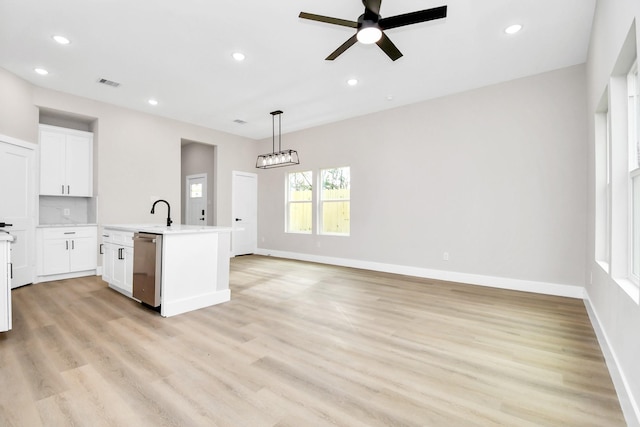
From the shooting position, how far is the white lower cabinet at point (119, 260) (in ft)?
12.2

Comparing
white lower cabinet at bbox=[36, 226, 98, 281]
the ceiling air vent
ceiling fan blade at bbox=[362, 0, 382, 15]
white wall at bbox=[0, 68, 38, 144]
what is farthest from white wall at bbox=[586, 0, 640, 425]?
white lower cabinet at bbox=[36, 226, 98, 281]

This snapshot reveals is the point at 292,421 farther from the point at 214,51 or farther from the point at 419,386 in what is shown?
the point at 214,51

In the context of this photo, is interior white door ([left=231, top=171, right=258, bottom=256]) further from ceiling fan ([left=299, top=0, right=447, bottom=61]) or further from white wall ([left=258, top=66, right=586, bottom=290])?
ceiling fan ([left=299, top=0, right=447, bottom=61])

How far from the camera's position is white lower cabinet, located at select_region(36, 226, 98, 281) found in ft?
15.2

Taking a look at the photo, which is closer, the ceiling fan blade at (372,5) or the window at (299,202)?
the ceiling fan blade at (372,5)

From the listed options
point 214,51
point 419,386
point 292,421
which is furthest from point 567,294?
point 214,51

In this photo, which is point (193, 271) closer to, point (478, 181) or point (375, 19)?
point (375, 19)

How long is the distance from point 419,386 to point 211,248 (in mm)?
2568

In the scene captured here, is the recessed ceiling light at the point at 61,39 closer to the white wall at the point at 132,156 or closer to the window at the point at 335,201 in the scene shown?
the white wall at the point at 132,156

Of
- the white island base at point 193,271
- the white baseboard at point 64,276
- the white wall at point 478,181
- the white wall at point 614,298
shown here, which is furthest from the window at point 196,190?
the white wall at point 614,298

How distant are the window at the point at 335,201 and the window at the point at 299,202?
0.32 m

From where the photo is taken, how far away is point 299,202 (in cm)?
707

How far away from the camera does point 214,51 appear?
362 cm

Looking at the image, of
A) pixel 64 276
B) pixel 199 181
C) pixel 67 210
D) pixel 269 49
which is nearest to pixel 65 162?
pixel 67 210
